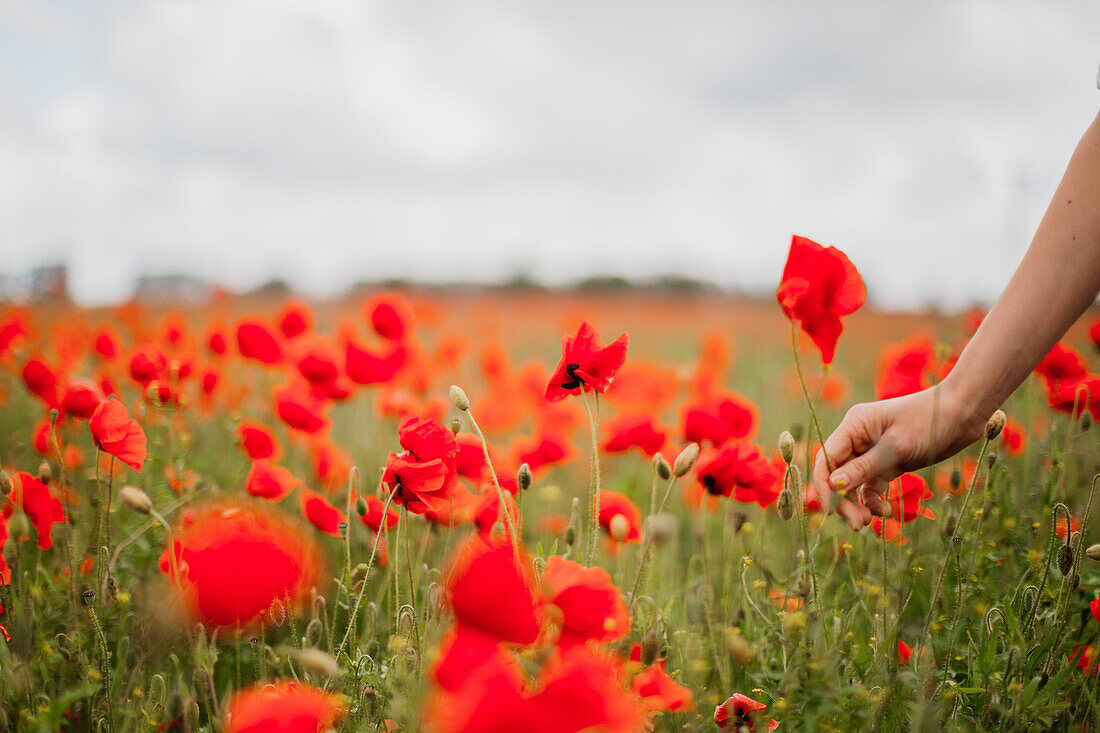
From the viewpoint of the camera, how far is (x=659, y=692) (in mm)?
890

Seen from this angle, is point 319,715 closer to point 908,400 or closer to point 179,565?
point 179,565

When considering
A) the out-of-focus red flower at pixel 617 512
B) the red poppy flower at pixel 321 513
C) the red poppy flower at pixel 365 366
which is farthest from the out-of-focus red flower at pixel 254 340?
the out-of-focus red flower at pixel 617 512

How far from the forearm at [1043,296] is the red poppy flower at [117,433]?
4.97ft

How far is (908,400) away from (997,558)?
0.49 metres

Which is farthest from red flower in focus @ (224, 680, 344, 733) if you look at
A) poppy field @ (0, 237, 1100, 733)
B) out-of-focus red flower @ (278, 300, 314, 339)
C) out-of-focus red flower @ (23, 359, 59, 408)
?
out-of-focus red flower @ (278, 300, 314, 339)

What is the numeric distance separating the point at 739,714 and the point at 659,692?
0.71ft

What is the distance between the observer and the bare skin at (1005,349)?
115cm

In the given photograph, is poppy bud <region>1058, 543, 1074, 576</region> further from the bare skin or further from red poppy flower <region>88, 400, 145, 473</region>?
red poppy flower <region>88, 400, 145, 473</region>

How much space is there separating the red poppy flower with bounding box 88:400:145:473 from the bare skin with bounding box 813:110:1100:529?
1267mm

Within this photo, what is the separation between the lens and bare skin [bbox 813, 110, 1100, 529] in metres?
1.15

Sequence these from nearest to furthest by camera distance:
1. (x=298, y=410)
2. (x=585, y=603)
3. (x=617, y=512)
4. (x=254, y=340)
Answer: (x=585, y=603), (x=617, y=512), (x=298, y=410), (x=254, y=340)

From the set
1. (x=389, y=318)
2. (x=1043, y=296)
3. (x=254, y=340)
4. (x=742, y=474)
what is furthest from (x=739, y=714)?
(x=254, y=340)

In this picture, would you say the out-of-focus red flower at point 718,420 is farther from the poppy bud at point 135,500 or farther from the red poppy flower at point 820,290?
the poppy bud at point 135,500

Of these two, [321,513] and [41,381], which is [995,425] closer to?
[321,513]
